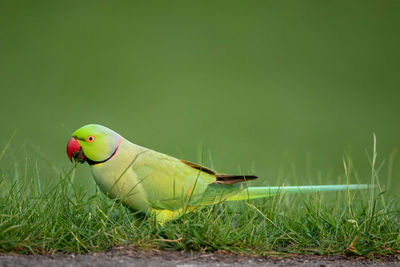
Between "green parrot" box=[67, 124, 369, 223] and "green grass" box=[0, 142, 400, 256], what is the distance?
0.27ft

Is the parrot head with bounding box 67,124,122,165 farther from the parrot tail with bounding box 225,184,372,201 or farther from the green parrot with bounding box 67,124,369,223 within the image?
the parrot tail with bounding box 225,184,372,201

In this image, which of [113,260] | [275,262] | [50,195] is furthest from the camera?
[50,195]

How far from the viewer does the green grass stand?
2758 mm

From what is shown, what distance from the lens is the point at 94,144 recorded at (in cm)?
302

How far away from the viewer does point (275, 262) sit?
278cm

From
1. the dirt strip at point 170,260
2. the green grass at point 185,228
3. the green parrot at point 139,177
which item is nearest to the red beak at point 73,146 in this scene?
the green parrot at point 139,177

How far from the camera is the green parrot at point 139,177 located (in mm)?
3014

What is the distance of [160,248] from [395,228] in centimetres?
140

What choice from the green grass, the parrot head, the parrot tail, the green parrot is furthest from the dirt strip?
the parrot head

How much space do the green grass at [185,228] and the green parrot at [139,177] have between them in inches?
3.2

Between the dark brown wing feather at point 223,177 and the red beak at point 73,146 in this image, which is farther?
the dark brown wing feather at point 223,177

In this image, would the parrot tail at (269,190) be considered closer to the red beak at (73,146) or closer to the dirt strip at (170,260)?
the dirt strip at (170,260)

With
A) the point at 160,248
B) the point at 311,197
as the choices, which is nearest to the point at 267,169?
the point at 311,197

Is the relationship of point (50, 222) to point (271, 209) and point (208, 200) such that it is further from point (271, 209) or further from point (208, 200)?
point (271, 209)
